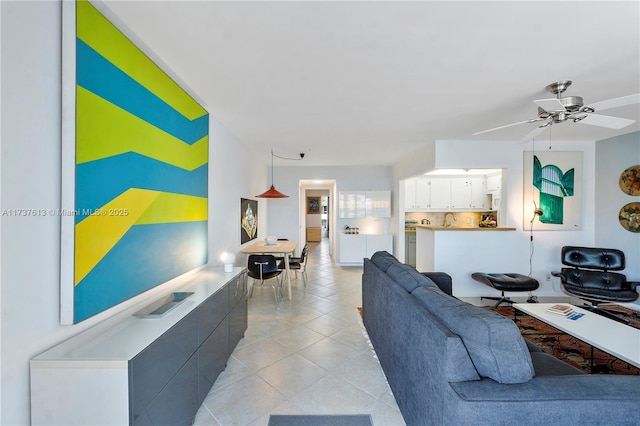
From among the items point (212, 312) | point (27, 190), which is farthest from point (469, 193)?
point (27, 190)

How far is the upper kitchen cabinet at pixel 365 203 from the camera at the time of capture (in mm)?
6617

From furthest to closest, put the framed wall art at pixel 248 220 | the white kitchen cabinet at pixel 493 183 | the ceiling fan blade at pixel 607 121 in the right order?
the white kitchen cabinet at pixel 493 183
the framed wall art at pixel 248 220
the ceiling fan blade at pixel 607 121

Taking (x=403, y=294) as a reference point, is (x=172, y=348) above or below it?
below

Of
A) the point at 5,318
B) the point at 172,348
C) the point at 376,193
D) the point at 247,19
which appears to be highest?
the point at 247,19

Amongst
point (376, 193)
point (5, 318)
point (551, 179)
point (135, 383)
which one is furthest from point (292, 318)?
point (551, 179)

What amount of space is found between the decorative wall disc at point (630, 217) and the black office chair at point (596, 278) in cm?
61

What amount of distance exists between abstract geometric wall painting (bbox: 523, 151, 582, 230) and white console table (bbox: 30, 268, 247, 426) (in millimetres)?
5076

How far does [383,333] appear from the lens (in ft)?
7.08

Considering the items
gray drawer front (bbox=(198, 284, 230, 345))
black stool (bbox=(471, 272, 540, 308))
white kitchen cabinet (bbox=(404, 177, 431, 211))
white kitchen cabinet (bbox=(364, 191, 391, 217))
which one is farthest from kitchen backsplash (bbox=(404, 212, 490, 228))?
gray drawer front (bbox=(198, 284, 230, 345))

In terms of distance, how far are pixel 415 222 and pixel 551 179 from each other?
2.91 meters

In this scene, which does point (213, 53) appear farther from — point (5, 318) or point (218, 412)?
point (218, 412)

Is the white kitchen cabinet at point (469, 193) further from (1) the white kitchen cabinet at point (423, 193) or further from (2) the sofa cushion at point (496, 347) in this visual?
(2) the sofa cushion at point (496, 347)

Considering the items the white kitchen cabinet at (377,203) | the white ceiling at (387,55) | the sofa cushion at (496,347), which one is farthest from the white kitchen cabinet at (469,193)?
the sofa cushion at (496,347)

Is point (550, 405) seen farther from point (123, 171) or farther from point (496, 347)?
point (123, 171)
